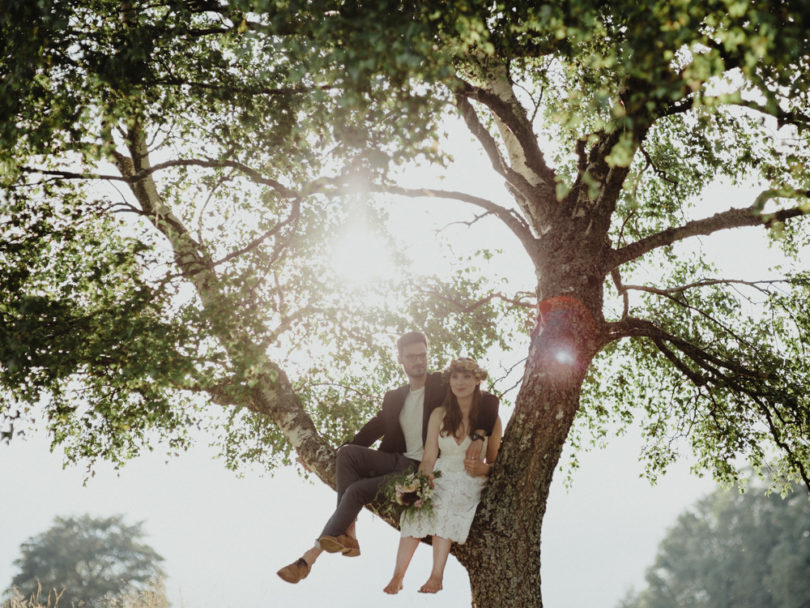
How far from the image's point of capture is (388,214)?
34.1 ft

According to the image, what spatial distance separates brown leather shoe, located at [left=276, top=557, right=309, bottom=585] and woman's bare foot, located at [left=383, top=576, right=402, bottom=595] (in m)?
0.80

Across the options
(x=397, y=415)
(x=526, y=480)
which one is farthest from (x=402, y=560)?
(x=397, y=415)

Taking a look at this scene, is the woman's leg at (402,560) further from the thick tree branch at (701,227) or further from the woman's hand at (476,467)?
the thick tree branch at (701,227)

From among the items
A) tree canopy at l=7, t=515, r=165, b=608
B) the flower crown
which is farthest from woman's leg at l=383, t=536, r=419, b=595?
tree canopy at l=7, t=515, r=165, b=608

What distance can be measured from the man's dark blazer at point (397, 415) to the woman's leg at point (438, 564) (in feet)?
3.80

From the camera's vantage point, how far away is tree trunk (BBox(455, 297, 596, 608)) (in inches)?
244

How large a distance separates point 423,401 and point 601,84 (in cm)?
460

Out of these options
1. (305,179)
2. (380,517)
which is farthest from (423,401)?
(305,179)

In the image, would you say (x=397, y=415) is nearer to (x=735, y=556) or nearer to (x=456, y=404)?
(x=456, y=404)

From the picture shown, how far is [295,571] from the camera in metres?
5.94

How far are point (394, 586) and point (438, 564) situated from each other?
472 millimetres

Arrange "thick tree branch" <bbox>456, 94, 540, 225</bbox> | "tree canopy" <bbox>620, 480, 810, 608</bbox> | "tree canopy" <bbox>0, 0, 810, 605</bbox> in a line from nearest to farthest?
"tree canopy" <bbox>0, 0, 810, 605</bbox> < "thick tree branch" <bbox>456, 94, 540, 225</bbox> < "tree canopy" <bbox>620, 480, 810, 608</bbox>

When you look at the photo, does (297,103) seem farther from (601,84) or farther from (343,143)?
(601,84)

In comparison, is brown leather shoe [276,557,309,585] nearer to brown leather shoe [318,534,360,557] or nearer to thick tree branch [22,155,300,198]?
brown leather shoe [318,534,360,557]
